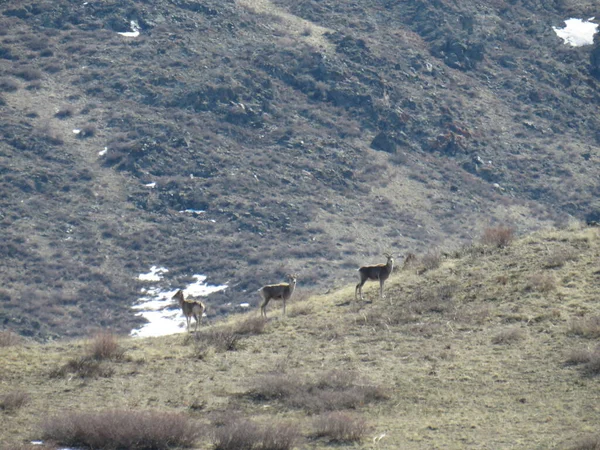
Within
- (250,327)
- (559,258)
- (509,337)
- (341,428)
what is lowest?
(250,327)

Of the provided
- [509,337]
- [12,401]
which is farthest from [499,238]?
[12,401]

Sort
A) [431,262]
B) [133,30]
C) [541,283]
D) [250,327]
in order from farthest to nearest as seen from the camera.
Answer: [133,30] → [431,262] → [541,283] → [250,327]

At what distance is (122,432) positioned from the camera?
13.2 meters

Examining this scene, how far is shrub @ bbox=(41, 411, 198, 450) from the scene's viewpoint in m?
13.3

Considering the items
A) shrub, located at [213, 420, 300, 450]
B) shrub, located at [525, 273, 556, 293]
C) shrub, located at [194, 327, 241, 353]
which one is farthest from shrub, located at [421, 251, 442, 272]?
shrub, located at [213, 420, 300, 450]

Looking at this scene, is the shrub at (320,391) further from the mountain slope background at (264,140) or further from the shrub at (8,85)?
the shrub at (8,85)

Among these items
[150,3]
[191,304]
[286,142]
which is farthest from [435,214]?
[191,304]

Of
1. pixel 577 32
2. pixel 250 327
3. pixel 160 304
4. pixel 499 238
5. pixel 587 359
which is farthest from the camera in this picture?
pixel 577 32

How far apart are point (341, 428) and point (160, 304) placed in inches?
1642

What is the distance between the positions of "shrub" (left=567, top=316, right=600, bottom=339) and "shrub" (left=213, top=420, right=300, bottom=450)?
769 cm

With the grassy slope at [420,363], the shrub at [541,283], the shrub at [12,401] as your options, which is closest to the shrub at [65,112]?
the grassy slope at [420,363]

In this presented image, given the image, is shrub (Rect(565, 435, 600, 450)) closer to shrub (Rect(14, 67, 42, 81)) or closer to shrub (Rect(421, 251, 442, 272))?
shrub (Rect(421, 251, 442, 272))

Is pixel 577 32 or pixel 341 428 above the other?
pixel 341 428

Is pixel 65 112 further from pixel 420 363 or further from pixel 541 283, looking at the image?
pixel 420 363
